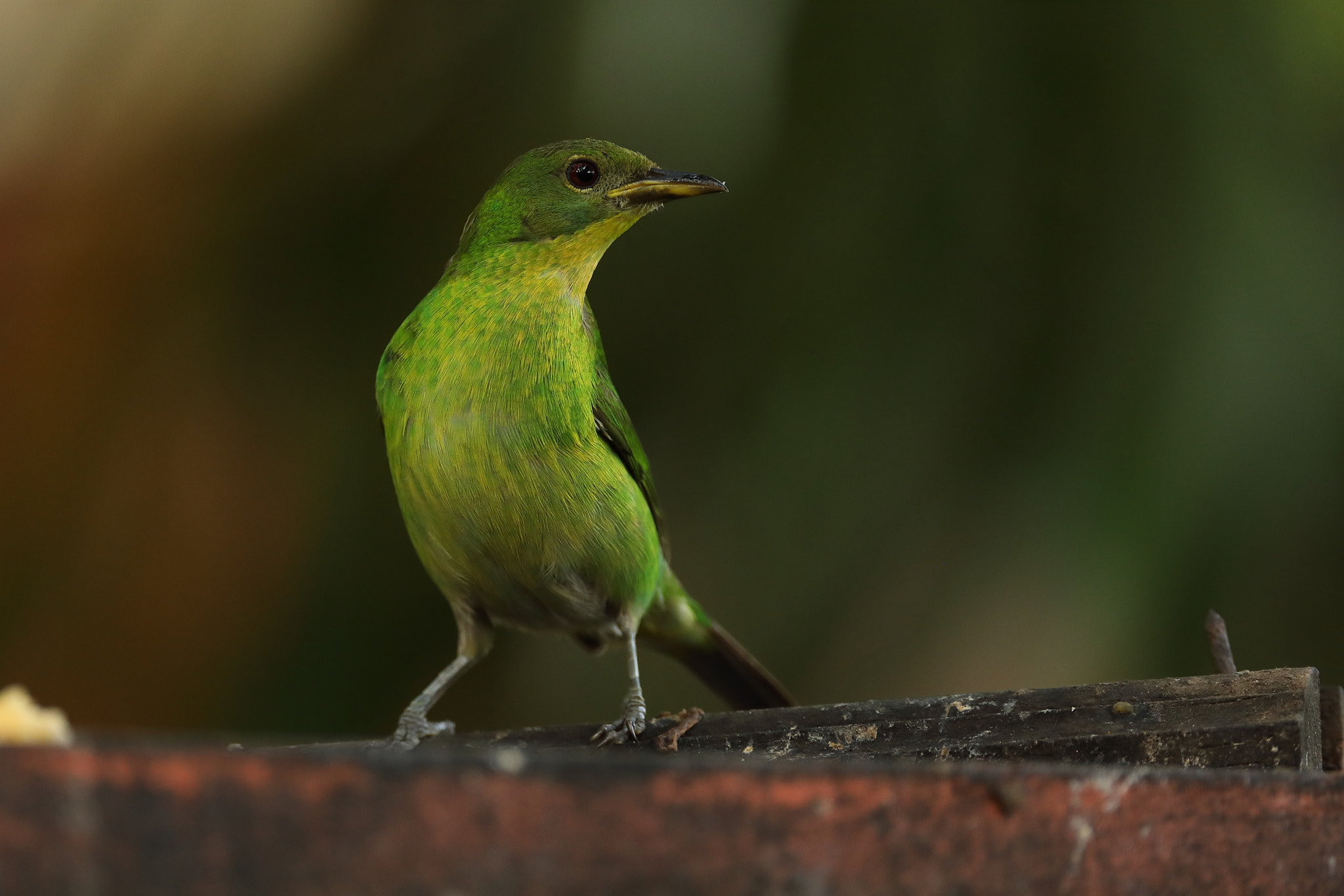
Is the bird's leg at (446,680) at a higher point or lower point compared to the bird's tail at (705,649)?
higher

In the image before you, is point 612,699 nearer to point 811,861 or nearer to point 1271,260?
point 1271,260

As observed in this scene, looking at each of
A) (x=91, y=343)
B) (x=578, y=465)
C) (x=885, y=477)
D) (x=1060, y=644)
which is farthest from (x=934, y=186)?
(x=91, y=343)

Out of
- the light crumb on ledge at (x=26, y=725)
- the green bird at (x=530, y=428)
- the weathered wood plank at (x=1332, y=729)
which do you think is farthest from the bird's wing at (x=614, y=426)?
the light crumb on ledge at (x=26, y=725)

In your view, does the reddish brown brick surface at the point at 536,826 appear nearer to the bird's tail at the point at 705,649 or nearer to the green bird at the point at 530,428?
the green bird at the point at 530,428

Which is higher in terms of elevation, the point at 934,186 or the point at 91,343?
the point at 934,186

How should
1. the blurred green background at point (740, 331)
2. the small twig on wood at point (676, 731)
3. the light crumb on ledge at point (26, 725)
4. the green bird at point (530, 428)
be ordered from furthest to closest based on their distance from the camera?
the blurred green background at point (740, 331) < the green bird at point (530, 428) < the small twig on wood at point (676, 731) < the light crumb on ledge at point (26, 725)

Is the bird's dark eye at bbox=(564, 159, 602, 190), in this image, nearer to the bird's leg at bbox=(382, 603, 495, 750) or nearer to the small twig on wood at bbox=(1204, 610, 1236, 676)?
the bird's leg at bbox=(382, 603, 495, 750)

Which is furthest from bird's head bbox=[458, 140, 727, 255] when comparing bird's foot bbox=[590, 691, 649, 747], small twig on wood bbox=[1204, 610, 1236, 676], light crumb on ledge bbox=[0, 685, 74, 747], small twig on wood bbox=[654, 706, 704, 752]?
light crumb on ledge bbox=[0, 685, 74, 747]
